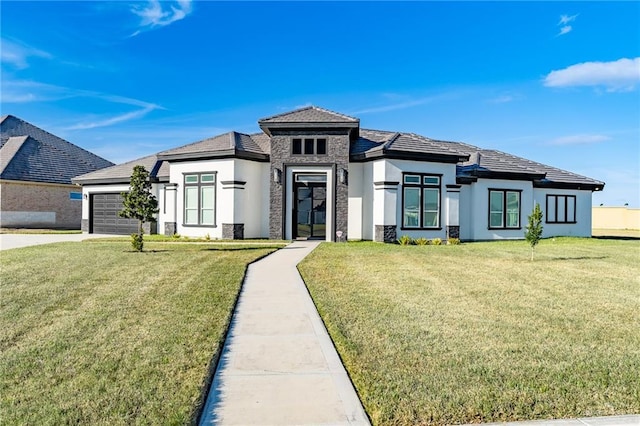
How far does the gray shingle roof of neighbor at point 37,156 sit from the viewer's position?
26.8 metres

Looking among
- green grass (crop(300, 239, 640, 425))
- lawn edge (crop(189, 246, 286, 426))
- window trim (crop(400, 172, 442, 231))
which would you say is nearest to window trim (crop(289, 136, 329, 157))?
window trim (crop(400, 172, 442, 231))

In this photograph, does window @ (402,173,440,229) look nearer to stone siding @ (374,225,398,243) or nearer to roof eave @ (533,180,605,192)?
stone siding @ (374,225,398,243)

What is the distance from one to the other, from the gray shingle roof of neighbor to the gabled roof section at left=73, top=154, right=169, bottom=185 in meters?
5.55

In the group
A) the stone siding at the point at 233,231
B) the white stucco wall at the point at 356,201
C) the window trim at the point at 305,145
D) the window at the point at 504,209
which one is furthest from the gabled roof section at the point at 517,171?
the stone siding at the point at 233,231

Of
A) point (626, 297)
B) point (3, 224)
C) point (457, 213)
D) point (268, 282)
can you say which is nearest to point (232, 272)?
point (268, 282)

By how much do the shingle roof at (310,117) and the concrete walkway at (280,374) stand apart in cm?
1204

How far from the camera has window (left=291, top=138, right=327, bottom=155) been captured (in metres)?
18.1

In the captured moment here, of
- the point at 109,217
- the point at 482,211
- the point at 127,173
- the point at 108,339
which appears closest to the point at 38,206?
the point at 109,217

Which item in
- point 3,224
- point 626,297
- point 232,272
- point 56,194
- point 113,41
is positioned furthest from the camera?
point 56,194

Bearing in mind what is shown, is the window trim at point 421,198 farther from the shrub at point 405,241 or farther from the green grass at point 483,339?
the green grass at point 483,339

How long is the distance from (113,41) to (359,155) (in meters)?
10.9

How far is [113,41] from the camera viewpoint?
15008mm

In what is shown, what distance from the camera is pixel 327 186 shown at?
59.7 feet

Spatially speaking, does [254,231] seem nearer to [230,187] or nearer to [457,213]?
[230,187]
